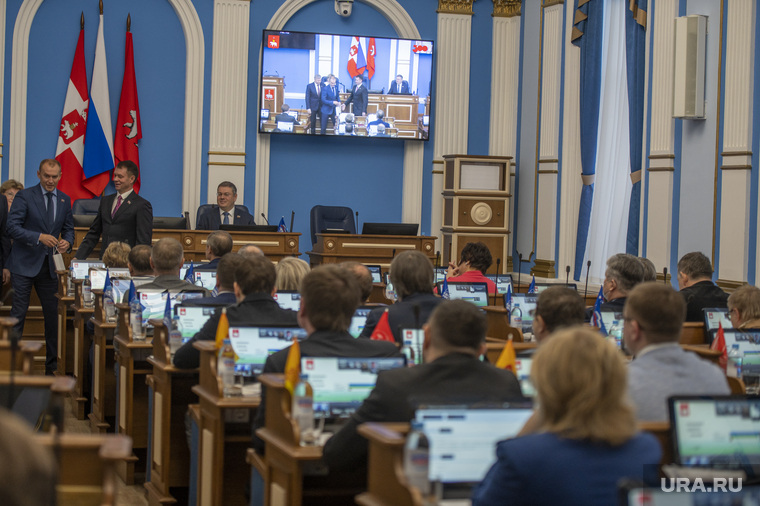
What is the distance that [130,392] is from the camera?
5145 millimetres

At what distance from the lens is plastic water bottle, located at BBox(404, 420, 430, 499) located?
2.34 m

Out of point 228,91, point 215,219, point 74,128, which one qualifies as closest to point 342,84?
point 228,91

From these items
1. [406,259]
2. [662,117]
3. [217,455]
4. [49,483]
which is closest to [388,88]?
[662,117]

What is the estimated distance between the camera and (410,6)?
12.8 metres

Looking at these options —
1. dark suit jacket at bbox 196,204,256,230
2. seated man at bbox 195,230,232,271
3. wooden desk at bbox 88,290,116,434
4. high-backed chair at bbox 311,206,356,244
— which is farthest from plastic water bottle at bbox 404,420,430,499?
high-backed chair at bbox 311,206,356,244

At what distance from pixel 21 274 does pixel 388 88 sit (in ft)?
19.9

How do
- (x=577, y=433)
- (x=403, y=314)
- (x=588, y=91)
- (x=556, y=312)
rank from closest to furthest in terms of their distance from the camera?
(x=577, y=433) < (x=556, y=312) < (x=403, y=314) < (x=588, y=91)

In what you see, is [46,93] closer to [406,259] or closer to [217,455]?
[406,259]

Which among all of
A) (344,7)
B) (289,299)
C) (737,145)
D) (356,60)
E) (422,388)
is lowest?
(422,388)

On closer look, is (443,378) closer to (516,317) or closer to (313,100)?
(516,317)

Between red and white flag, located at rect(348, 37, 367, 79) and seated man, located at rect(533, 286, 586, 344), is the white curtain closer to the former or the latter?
red and white flag, located at rect(348, 37, 367, 79)

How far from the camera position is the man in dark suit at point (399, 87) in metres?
12.3

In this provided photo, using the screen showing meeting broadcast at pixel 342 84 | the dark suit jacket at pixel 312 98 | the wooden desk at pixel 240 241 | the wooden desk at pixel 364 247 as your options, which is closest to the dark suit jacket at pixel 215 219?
the wooden desk at pixel 240 241

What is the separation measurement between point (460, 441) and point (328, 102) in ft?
33.3
